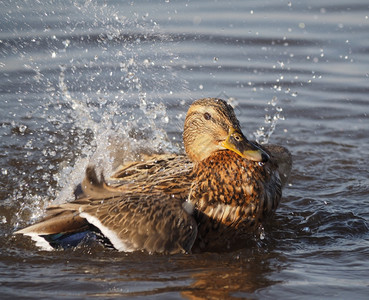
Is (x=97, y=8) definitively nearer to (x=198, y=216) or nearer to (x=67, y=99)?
(x=67, y=99)

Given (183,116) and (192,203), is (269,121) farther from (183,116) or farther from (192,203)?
(192,203)

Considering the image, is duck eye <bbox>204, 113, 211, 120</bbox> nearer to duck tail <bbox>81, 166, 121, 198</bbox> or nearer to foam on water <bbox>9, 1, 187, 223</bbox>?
duck tail <bbox>81, 166, 121, 198</bbox>

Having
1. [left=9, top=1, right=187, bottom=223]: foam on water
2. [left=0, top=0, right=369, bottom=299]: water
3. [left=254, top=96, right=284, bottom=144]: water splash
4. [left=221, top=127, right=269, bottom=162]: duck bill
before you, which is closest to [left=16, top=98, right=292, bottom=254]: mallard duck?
[left=221, top=127, right=269, bottom=162]: duck bill

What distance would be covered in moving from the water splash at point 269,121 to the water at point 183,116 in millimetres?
22

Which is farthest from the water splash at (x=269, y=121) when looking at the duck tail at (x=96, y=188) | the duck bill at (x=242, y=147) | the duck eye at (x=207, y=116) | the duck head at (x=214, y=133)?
the duck tail at (x=96, y=188)

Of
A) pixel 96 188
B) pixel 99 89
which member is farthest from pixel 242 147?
pixel 99 89

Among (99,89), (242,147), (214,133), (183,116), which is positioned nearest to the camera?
(242,147)

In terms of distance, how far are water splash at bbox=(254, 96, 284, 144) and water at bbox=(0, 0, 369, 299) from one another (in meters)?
0.02

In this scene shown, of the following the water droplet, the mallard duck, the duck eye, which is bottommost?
the mallard duck

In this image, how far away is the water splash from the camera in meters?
8.00

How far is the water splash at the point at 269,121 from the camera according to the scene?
800cm

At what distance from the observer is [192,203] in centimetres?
522

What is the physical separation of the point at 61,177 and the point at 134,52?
2.53 m

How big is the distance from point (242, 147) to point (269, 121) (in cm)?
324
